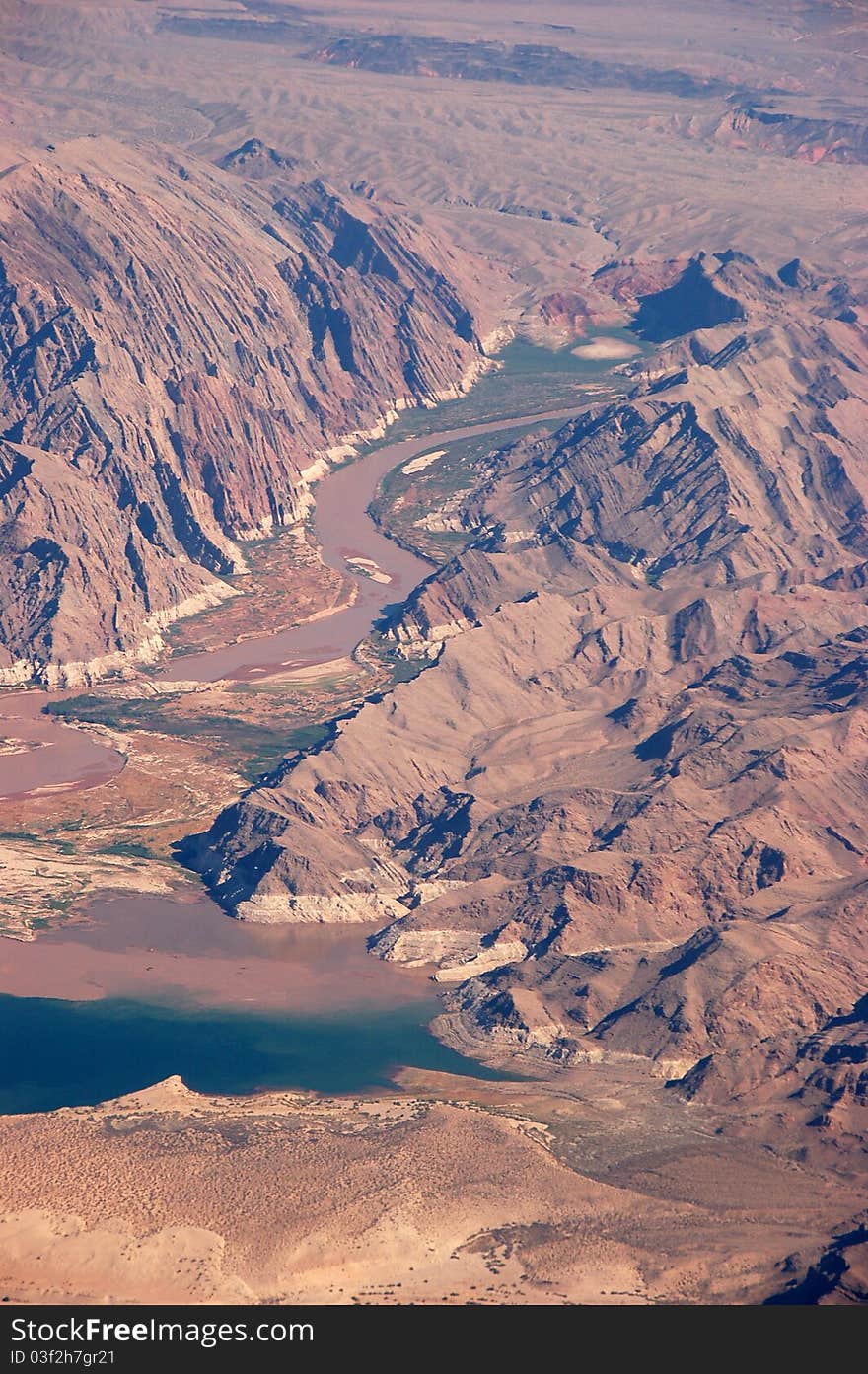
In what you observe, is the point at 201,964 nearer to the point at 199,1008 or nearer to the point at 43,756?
the point at 199,1008

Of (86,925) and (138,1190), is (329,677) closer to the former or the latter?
(86,925)

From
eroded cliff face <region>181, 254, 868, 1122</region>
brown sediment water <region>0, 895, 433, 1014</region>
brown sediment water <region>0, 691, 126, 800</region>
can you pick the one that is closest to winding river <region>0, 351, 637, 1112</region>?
brown sediment water <region>0, 895, 433, 1014</region>

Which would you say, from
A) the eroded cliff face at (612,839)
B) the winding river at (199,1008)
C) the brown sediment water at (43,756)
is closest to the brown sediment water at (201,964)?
the winding river at (199,1008)

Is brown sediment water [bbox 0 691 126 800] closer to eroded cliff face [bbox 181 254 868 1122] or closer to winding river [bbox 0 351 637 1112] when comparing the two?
eroded cliff face [bbox 181 254 868 1122]

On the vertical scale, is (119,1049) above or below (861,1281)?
below

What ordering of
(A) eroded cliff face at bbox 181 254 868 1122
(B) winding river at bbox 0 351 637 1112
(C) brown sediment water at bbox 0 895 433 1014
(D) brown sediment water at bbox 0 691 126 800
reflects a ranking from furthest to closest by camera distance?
(D) brown sediment water at bbox 0 691 126 800, (C) brown sediment water at bbox 0 895 433 1014, (A) eroded cliff face at bbox 181 254 868 1122, (B) winding river at bbox 0 351 637 1112

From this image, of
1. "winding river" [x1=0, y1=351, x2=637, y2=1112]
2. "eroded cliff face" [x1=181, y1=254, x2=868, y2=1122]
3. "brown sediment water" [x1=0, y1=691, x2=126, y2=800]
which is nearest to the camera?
"winding river" [x1=0, y1=351, x2=637, y2=1112]

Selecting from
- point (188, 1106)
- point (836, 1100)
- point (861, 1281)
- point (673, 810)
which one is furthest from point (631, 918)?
point (861, 1281)

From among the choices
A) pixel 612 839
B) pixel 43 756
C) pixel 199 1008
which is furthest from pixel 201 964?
pixel 43 756

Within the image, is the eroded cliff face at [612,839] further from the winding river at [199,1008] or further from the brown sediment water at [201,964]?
the winding river at [199,1008]
